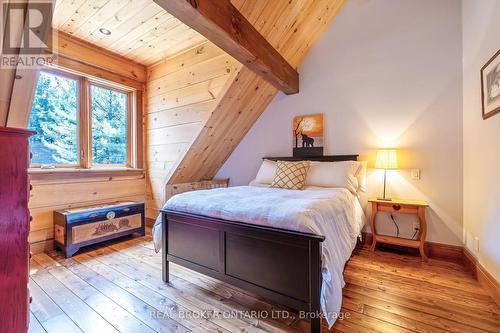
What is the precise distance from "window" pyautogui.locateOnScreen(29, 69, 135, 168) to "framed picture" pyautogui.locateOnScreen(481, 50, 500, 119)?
406cm

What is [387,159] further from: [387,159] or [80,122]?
[80,122]

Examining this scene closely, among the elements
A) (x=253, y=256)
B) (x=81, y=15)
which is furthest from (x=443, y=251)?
(x=81, y=15)

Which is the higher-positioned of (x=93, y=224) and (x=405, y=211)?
(x=405, y=211)

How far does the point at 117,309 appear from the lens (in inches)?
63.1

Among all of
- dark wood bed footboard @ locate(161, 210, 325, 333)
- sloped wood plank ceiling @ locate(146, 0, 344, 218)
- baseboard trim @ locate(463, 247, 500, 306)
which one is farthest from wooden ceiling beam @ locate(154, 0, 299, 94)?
baseboard trim @ locate(463, 247, 500, 306)

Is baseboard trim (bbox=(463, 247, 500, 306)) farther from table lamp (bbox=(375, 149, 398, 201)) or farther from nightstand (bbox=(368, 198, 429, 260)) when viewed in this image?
table lamp (bbox=(375, 149, 398, 201))

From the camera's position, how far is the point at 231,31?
1.77 m

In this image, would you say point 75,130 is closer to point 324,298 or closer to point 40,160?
point 40,160

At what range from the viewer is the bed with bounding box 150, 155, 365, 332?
1309mm

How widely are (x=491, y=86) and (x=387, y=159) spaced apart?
3.23 ft

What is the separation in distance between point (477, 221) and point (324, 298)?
174 cm

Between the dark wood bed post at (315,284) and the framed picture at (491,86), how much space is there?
1.63 meters

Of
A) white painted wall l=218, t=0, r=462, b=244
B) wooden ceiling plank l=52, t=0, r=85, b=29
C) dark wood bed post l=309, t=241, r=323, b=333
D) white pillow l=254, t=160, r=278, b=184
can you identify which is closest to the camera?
dark wood bed post l=309, t=241, r=323, b=333

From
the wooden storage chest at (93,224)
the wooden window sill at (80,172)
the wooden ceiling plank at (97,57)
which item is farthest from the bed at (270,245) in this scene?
the wooden ceiling plank at (97,57)
